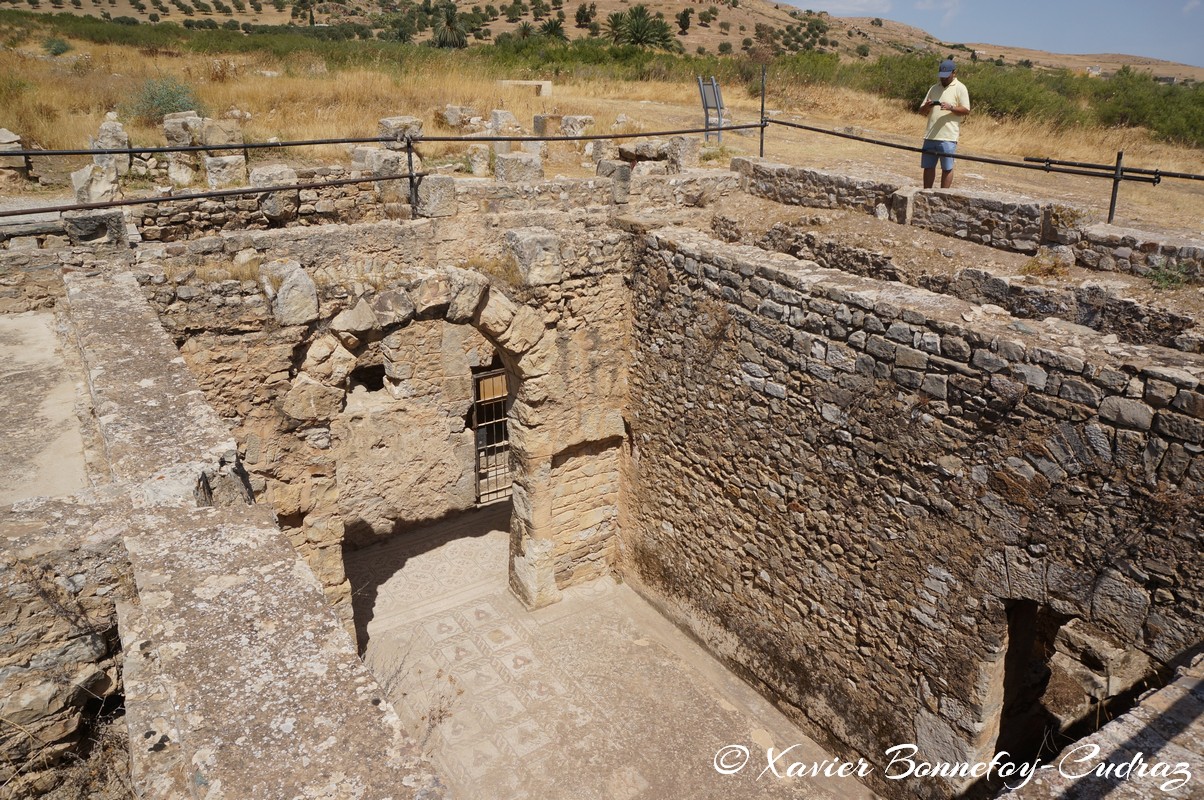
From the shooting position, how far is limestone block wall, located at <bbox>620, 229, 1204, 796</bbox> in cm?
441

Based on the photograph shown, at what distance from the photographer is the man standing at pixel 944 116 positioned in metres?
8.37

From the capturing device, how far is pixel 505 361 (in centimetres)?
812

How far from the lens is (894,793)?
6.16 metres

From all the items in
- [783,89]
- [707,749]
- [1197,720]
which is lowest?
[707,749]

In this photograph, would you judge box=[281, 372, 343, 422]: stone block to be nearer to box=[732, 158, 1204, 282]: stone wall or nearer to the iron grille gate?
the iron grille gate

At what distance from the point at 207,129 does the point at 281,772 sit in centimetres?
1285

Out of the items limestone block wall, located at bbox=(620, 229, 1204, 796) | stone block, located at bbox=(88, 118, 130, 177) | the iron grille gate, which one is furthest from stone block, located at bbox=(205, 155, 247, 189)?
limestone block wall, located at bbox=(620, 229, 1204, 796)

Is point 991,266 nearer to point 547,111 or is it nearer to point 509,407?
point 509,407

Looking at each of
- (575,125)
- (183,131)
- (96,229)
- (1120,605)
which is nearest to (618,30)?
(575,125)

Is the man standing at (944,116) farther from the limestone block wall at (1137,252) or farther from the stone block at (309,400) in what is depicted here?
Result: the stone block at (309,400)

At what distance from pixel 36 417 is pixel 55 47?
27617 mm

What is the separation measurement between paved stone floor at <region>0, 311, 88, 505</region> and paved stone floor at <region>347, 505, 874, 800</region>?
3917 mm

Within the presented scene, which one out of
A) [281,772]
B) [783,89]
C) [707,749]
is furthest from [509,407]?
[783,89]

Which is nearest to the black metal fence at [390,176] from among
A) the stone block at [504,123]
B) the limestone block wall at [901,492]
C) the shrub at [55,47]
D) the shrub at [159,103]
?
the limestone block wall at [901,492]
